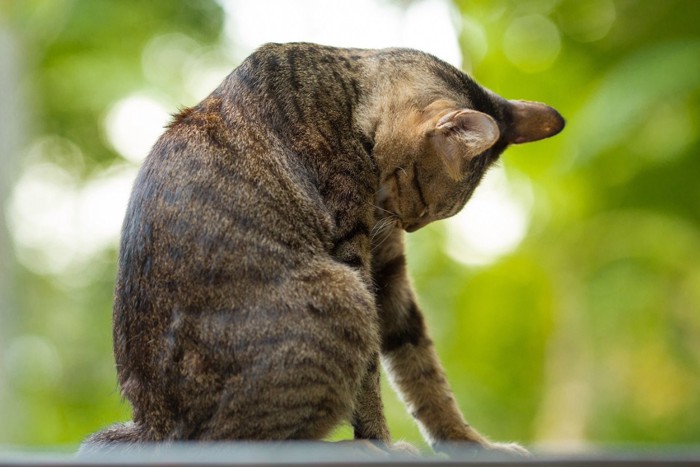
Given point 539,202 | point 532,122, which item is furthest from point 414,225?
point 539,202

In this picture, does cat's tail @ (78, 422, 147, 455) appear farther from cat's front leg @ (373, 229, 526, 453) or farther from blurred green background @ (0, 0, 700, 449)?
blurred green background @ (0, 0, 700, 449)

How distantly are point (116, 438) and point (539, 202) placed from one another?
Result: 3.21m

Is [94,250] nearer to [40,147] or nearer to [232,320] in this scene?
[40,147]

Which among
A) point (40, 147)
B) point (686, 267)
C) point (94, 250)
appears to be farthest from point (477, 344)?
point (40, 147)

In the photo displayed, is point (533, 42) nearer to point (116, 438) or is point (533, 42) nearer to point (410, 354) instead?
point (410, 354)

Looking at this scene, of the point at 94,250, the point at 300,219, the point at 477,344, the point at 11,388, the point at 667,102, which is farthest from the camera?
the point at 94,250

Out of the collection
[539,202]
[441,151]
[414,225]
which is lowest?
[539,202]

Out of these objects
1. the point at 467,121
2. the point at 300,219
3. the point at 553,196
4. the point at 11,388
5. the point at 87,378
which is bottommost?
the point at 87,378

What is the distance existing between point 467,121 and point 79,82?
12.4 feet

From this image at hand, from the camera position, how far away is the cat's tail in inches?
61.6

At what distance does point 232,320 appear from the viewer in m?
1.55

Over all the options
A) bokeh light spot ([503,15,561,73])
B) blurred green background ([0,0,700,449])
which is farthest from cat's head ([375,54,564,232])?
bokeh light spot ([503,15,561,73])

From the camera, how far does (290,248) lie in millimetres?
1640

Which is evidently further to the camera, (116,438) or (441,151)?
(441,151)
